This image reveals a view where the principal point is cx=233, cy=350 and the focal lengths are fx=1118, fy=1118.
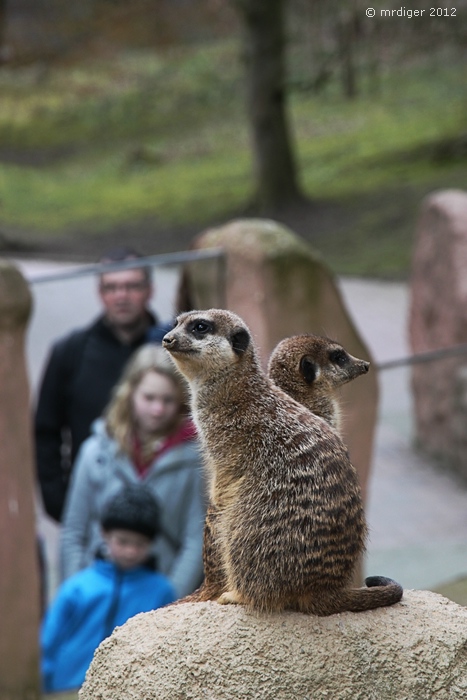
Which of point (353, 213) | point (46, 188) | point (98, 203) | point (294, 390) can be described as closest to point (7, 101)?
point (46, 188)

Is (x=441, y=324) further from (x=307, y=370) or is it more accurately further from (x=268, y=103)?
(x=268, y=103)

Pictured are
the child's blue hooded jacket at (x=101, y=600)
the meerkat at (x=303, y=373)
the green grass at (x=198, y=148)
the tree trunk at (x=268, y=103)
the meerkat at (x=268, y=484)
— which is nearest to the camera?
the meerkat at (x=268, y=484)

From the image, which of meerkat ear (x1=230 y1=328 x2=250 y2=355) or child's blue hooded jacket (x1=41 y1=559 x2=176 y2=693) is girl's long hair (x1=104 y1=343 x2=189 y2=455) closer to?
child's blue hooded jacket (x1=41 y1=559 x2=176 y2=693)

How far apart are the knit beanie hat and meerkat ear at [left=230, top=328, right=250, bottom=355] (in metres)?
1.98

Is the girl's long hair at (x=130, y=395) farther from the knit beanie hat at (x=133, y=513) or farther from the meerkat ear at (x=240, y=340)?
the meerkat ear at (x=240, y=340)

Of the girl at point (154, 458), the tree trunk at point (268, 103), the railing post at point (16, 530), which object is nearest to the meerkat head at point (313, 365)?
the girl at point (154, 458)

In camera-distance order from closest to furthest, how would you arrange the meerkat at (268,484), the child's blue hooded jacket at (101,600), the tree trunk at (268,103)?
the meerkat at (268,484) < the child's blue hooded jacket at (101,600) < the tree trunk at (268,103)

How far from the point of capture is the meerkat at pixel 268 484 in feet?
6.18

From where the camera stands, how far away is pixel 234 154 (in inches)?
939

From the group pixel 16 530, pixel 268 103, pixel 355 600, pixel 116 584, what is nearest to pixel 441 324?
pixel 16 530

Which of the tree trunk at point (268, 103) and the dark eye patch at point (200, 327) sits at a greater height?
the tree trunk at point (268, 103)

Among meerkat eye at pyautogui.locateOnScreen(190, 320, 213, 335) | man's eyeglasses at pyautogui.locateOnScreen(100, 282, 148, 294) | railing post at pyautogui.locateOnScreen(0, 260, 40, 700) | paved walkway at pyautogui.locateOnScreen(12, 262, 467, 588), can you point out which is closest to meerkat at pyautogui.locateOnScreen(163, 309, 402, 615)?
meerkat eye at pyautogui.locateOnScreen(190, 320, 213, 335)

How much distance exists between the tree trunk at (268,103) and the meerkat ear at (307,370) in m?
13.2

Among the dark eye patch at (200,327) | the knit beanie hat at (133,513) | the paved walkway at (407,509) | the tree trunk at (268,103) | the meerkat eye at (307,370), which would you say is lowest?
the paved walkway at (407,509)
